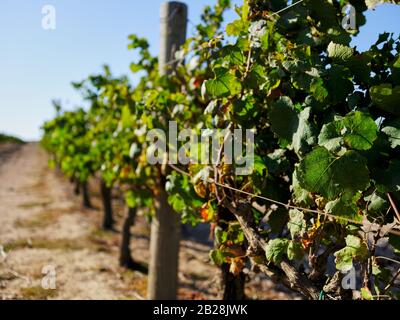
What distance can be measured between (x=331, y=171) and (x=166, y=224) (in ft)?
9.33

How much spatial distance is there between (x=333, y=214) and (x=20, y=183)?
2025 cm

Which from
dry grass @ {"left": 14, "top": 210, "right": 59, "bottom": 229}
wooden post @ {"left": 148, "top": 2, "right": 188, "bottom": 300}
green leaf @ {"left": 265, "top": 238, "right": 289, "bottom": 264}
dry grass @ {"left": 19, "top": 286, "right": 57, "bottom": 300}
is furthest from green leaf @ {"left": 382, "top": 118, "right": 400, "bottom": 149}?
dry grass @ {"left": 14, "top": 210, "right": 59, "bottom": 229}

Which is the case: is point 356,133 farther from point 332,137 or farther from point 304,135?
point 304,135

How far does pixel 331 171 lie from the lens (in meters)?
1.48

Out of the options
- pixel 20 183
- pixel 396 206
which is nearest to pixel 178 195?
pixel 396 206

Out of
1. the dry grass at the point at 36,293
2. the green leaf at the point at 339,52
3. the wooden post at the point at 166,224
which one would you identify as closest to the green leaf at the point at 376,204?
the green leaf at the point at 339,52

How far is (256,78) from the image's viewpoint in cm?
222

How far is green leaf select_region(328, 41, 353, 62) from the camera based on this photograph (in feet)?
5.86

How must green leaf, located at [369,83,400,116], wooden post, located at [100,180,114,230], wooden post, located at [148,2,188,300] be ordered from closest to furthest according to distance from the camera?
green leaf, located at [369,83,400,116]
wooden post, located at [148,2,188,300]
wooden post, located at [100,180,114,230]

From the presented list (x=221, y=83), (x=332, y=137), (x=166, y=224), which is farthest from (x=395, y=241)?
(x=166, y=224)

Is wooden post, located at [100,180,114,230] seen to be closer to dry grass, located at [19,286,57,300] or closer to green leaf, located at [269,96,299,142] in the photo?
dry grass, located at [19,286,57,300]

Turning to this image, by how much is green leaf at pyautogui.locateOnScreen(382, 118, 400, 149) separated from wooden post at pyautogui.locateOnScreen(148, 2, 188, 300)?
8.41 ft
